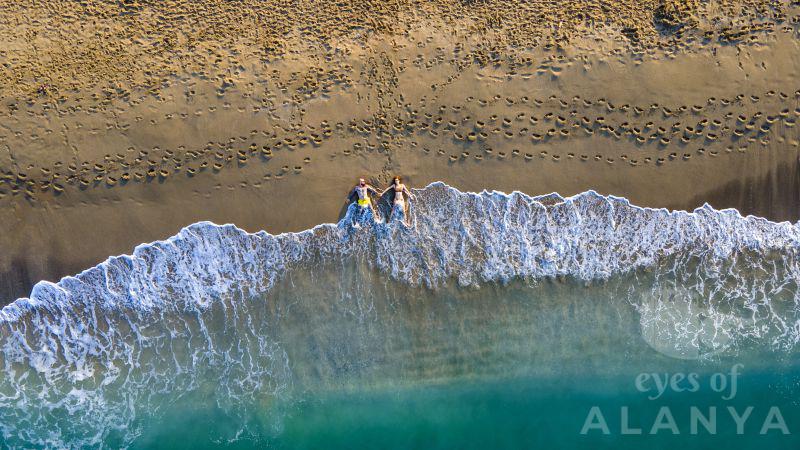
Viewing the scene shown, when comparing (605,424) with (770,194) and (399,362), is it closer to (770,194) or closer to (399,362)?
(399,362)

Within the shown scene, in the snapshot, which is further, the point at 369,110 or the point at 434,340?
the point at 434,340

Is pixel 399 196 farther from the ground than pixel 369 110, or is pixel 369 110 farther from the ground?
pixel 369 110

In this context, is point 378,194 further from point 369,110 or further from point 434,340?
point 434,340

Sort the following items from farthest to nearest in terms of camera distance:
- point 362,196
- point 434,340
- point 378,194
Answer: point 434,340 < point 378,194 < point 362,196

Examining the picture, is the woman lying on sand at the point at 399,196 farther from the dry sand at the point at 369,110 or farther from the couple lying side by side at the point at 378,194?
the dry sand at the point at 369,110

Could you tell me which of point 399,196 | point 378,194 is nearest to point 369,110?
point 378,194

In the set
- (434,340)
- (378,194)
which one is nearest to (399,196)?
(378,194)

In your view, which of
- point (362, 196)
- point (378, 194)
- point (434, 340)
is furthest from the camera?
point (434, 340)

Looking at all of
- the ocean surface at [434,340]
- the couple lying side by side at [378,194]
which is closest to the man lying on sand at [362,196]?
the couple lying side by side at [378,194]

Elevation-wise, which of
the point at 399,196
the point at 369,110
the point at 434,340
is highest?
the point at 369,110
